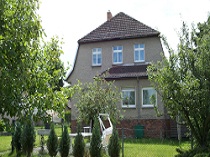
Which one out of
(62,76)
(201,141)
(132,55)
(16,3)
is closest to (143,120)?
(132,55)

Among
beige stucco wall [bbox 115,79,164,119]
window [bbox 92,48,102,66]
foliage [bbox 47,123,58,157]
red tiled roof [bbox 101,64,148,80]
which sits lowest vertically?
foliage [bbox 47,123,58,157]

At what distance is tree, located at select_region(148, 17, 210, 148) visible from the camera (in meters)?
11.0

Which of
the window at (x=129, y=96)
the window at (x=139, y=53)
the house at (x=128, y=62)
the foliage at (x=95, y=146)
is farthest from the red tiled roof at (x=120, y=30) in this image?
the foliage at (x=95, y=146)

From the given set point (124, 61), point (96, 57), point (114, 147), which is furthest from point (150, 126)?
point (114, 147)

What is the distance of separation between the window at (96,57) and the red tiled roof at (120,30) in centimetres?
81

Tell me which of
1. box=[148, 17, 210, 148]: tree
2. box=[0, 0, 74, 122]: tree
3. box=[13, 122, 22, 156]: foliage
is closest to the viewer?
box=[0, 0, 74, 122]: tree

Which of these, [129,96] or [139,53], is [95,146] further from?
[139,53]

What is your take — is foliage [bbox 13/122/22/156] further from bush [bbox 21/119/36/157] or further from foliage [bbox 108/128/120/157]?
foliage [bbox 108/128/120/157]

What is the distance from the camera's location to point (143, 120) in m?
24.6

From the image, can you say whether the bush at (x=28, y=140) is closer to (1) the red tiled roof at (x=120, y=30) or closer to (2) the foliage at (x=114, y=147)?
(2) the foliage at (x=114, y=147)

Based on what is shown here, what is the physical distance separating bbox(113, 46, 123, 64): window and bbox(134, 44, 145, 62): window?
1.13 meters

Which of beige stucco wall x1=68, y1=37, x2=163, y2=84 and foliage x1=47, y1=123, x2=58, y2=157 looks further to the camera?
beige stucco wall x1=68, y1=37, x2=163, y2=84

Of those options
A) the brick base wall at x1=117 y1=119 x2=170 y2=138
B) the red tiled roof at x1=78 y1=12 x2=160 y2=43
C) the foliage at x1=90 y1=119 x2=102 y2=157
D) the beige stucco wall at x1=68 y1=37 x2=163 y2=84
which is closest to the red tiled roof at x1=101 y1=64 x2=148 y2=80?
the beige stucco wall at x1=68 y1=37 x2=163 y2=84

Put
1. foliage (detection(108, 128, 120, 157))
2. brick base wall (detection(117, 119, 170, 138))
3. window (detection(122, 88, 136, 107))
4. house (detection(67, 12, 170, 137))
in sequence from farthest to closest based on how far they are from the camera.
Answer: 1. window (detection(122, 88, 136, 107))
2. house (detection(67, 12, 170, 137))
3. brick base wall (detection(117, 119, 170, 138))
4. foliage (detection(108, 128, 120, 157))
